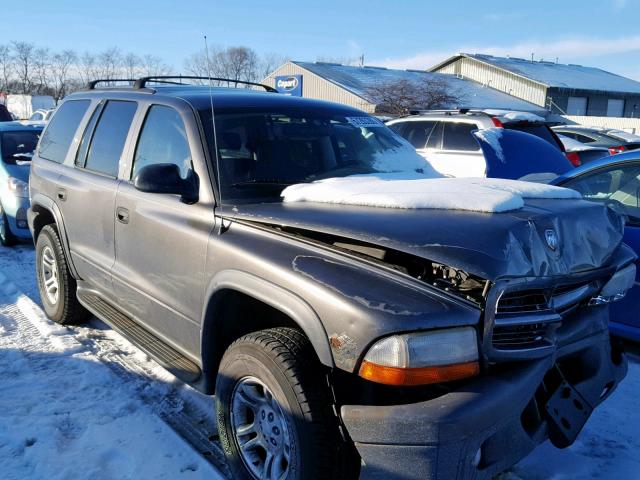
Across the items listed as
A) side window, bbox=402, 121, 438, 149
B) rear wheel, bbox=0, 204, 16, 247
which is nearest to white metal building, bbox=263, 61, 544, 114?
side window, bbox=402, 121, 438, 149

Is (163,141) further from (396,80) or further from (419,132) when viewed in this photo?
(396,80)

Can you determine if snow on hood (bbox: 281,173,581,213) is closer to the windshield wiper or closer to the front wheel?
the windshield wiper

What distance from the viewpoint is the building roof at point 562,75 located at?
151 feet

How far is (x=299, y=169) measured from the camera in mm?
3428

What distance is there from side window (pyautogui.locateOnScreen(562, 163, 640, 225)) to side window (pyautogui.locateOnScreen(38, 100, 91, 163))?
157 inches

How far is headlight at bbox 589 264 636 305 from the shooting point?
9.01 feet

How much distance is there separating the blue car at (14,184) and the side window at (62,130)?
1954 millimetres

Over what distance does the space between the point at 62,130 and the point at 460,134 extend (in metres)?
6.78

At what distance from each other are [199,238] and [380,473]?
147 cm

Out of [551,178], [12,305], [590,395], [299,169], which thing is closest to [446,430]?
[590,395]

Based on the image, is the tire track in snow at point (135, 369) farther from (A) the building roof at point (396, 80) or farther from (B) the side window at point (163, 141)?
(A) the building roof at point (396, 80)

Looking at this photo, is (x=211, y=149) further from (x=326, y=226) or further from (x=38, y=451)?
(x=38, y=451)

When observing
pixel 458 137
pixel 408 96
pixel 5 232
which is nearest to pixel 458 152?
pixel 458 137

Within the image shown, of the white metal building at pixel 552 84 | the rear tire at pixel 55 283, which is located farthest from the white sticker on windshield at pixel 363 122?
the white metal building at pixel 552 84
